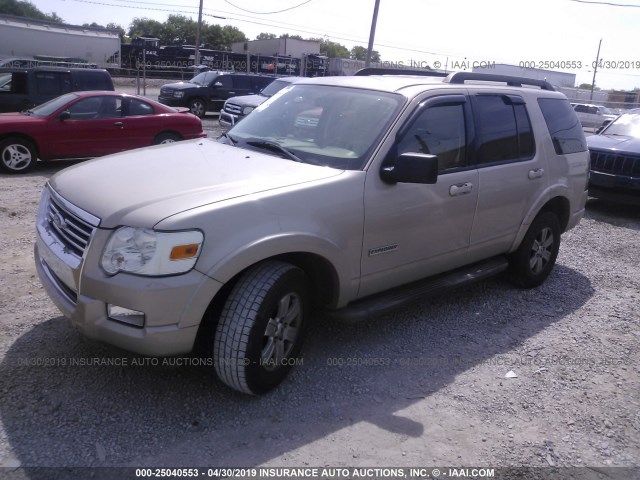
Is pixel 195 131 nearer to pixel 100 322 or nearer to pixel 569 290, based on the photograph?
pixel 569 290

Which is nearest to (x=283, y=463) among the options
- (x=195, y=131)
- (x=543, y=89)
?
(x=543, y=89)

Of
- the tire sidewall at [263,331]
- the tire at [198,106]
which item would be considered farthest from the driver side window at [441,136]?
the tire at [198,106]

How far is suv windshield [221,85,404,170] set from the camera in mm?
3867

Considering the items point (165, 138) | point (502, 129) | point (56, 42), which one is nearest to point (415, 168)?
point (502, 129)

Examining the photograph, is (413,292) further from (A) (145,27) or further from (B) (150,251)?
(A) (145,27)

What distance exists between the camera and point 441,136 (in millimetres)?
4277

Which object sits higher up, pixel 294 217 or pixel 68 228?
pixel 294 217

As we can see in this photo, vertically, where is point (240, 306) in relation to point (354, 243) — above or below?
below

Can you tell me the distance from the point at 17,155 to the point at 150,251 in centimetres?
817

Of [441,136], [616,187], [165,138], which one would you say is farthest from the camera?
[165,138]

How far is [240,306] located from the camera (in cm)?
314

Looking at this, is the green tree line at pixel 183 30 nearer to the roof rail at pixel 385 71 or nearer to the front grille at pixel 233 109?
the front grille at pixel 233 109

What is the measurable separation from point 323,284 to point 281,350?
1.71 ft

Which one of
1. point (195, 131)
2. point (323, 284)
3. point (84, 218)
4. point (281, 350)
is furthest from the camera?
point (195, 131)
